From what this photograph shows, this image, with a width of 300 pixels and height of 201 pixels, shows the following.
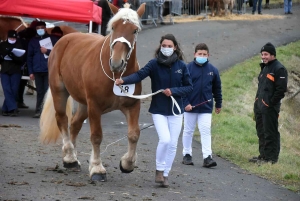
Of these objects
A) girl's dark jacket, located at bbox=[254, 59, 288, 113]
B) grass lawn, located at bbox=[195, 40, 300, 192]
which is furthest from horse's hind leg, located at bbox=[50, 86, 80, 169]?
girl's dark jacket, located at bbox=[254, 59, 288, 113]

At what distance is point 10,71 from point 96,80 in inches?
286

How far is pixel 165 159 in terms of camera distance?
9.09 meters

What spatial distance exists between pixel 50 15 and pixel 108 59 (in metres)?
6.78

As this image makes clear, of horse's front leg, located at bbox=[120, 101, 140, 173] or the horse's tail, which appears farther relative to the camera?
the horse's tail

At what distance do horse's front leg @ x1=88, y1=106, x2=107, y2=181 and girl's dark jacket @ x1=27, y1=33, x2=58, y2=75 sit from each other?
661cm

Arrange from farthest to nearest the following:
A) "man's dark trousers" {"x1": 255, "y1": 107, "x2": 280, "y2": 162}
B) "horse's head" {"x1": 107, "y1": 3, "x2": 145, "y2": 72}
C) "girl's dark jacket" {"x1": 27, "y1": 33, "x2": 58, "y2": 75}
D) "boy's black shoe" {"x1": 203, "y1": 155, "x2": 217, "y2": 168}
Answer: "girl's dark jacket" {"x1": 27, "y1": 33, "x2": 58, "y2": 75}, "man's dark trousers" {"x1": 255, "y1": 107, "x2": 280, "y2": 162}, "boy's black shoe" {"x1": 203, "y1": 155, "x2": 217, "y2": 168}, "horse's head" {"x1": 107, "y1": 3, "x2": 145, "y2": 72}

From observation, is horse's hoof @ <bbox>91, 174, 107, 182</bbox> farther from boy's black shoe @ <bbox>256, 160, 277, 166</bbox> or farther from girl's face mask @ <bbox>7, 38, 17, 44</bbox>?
girl's face mask @ <bbox>7, 38, 17, 44</bbox>

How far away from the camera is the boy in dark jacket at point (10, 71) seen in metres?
15.9

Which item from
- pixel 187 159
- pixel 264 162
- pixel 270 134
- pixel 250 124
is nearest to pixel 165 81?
pixel 187 159

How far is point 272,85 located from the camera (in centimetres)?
1112

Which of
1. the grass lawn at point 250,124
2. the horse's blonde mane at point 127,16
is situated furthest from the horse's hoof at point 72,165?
the grass lawn at point 250,124

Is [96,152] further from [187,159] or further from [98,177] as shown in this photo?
[187,159]

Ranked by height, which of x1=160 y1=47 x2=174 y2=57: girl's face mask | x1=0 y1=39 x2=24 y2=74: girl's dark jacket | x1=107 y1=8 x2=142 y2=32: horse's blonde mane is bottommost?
x1=0 y1=39 x2=24 y2=74: girl's dark jacket

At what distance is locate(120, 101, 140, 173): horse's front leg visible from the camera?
9.05 metres
